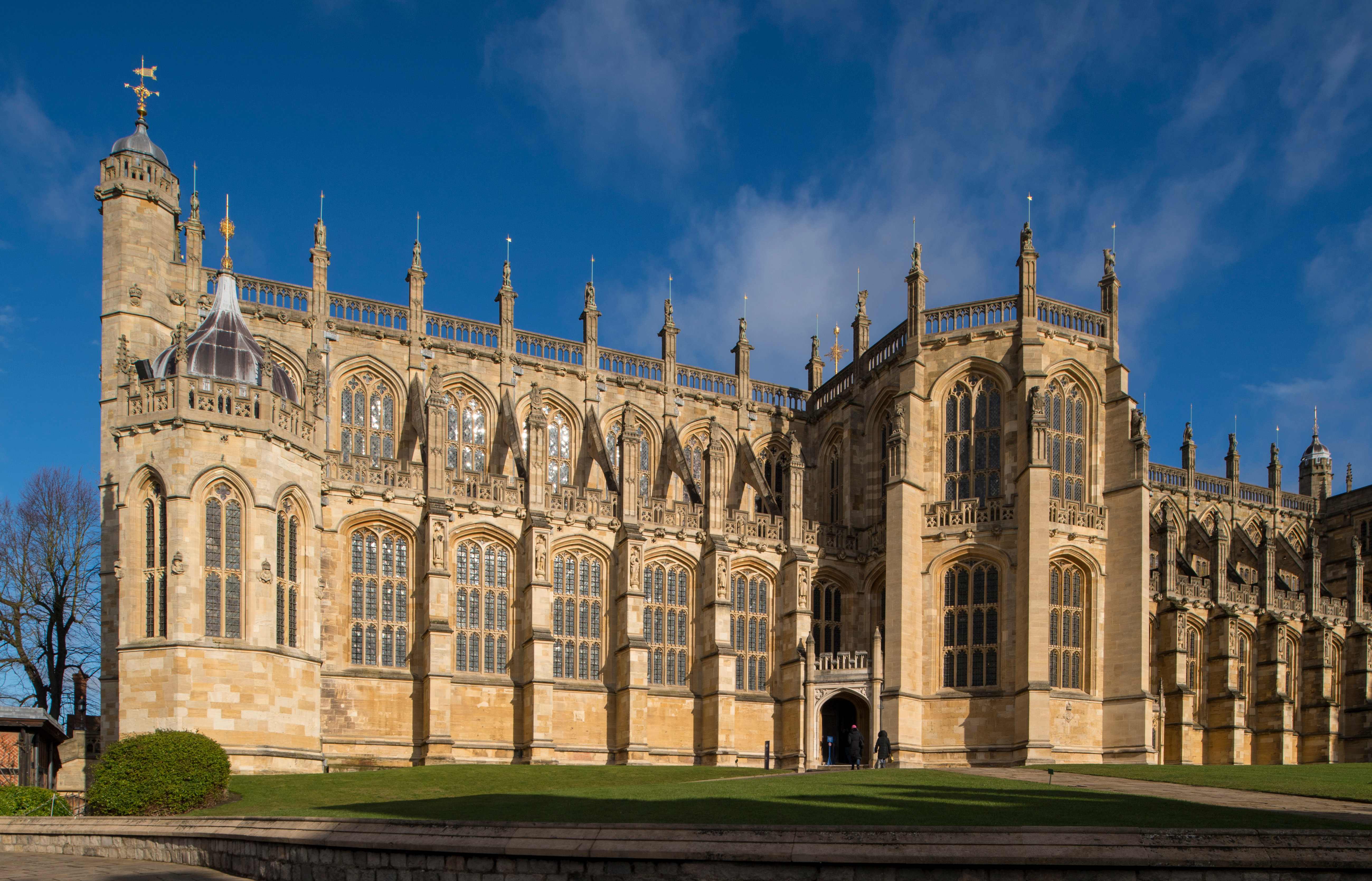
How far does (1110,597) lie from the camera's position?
41688 millimetres

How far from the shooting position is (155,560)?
31953 millimetres

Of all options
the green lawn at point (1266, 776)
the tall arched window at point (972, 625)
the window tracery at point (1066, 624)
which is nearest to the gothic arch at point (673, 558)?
the tall arched window at point (972, 625)

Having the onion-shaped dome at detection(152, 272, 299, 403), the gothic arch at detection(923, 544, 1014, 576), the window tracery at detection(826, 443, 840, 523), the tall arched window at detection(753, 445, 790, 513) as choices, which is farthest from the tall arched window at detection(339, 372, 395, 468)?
the gothic arch at detection(923, 544, 1014, 576)

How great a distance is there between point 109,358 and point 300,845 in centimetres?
2517

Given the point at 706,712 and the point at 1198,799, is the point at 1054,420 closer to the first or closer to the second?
the point at 706,712

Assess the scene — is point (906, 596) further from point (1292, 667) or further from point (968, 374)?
point (1292, 667)

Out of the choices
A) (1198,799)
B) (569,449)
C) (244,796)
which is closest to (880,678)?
(569,449)

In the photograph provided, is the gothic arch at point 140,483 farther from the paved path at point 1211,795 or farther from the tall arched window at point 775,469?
the tall arched window at point 775,469

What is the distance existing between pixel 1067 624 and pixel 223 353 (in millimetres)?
28088

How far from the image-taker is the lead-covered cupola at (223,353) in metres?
34.0

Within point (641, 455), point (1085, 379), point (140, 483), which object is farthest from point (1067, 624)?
point (140, 483)

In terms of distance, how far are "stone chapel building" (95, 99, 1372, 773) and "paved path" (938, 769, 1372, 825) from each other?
952cm

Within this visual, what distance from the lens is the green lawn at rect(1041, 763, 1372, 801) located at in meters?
25.0

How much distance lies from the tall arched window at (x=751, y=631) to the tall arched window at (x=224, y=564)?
61.1ft
